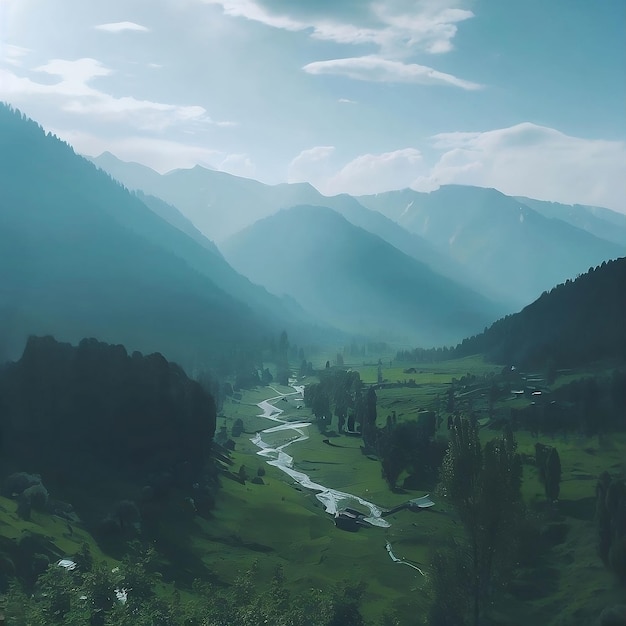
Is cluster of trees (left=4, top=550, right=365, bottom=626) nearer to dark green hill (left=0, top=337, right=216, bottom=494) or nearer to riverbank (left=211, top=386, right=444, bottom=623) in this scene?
riverbank (left=211, top=386, right=444, bottom=623)

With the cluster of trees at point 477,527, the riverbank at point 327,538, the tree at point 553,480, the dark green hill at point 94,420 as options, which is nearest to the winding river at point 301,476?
the riverbank at point 327,538

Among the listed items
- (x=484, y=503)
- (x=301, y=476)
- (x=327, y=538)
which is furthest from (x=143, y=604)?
(x=301, y=476)

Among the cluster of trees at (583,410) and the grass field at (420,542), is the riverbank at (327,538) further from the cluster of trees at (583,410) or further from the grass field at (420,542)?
the cluster of trees at (583,410)

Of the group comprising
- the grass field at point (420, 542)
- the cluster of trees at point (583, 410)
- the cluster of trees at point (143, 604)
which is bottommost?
the grass field at point (420, 542)

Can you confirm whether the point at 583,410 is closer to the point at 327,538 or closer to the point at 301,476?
the point at 301,476

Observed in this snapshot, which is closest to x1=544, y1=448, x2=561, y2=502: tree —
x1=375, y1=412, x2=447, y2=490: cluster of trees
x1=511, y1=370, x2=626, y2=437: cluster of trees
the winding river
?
the winding river
